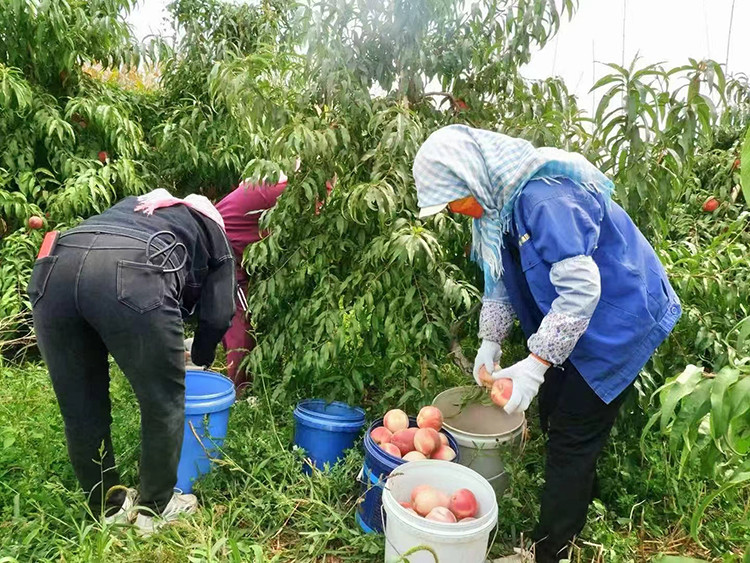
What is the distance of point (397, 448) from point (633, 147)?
1.37 meters

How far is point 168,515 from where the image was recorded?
196cm

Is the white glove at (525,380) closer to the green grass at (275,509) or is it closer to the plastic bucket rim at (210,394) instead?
the green grass at (275,509)

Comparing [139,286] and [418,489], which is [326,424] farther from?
[139,286]

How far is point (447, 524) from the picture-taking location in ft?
5.13

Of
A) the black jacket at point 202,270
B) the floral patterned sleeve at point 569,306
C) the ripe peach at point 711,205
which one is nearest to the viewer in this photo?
the floral patterned sleeve at point 569,306

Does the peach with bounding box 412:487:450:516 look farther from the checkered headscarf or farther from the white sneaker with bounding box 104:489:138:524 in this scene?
the white sneaker with bounding box 104:489:138:524

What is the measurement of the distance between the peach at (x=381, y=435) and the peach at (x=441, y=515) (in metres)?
0.40

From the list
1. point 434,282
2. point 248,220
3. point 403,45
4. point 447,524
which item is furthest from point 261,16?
point 447,524

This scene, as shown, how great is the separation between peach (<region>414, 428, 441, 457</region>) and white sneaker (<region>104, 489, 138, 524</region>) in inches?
38.5

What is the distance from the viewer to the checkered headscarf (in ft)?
5.27

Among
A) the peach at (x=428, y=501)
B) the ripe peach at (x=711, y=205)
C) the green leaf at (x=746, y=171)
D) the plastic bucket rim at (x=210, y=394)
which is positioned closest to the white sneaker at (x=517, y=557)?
the peach at (x=428, y=501)

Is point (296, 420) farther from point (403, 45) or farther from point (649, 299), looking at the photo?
point (403, 45)

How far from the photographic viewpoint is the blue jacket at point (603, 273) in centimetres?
154

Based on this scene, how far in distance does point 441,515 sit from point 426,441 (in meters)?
0.33
